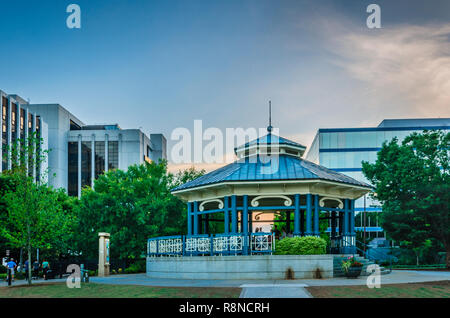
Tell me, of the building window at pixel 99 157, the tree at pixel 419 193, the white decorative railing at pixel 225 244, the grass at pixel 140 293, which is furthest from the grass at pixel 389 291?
the building window at pixel 99 157

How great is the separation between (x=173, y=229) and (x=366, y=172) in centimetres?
1665

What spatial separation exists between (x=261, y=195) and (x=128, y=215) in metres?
16.8

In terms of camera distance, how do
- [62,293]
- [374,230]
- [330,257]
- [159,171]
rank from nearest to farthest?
[62,293], [330,257], [159,171], [374,230]

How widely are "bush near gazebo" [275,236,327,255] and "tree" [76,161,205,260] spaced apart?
17.7m

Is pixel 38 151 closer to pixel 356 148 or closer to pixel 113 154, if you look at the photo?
pixel 356 148

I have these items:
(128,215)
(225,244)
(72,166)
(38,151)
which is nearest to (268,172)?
(225,244)

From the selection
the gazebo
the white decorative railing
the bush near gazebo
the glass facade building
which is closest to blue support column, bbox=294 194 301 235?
the gazebo

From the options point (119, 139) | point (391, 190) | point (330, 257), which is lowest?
point (330, 257)

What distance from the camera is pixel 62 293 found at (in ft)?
66.5

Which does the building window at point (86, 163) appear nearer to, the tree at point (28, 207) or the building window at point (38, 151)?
the building window at point (38, 151)
